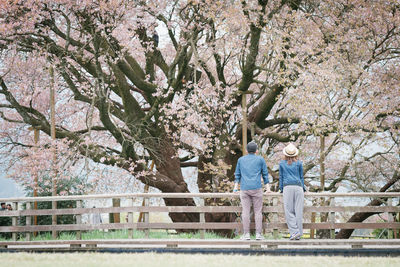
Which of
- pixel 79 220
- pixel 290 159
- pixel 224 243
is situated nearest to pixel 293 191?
pixel 290 159

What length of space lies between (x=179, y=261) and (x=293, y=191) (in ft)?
10.6

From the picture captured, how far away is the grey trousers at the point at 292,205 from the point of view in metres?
11.7

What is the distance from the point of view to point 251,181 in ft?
38.4

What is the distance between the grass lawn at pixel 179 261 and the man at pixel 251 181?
1.28 m

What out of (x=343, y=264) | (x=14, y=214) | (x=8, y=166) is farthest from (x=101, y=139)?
(x=343, y=264)

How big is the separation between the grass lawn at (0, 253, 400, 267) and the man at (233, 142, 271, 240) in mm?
1284

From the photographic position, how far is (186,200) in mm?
18891

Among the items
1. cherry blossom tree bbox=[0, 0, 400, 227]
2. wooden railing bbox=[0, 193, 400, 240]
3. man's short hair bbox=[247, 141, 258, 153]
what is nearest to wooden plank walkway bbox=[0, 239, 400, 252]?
wooden railing bbox=[0, 193, 400, 240]

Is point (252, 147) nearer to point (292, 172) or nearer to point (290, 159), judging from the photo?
point (290, 159)

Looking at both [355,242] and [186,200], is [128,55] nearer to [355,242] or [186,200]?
[186,200]

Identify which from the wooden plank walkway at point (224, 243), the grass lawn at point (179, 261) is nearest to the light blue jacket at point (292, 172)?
the wooden plank walkway at point (224, 243)

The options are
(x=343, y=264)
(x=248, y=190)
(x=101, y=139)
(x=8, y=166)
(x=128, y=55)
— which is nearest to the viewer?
(x=343, y=264)

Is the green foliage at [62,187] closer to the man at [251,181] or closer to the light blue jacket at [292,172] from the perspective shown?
the man at [251,181]

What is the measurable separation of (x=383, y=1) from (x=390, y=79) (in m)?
2.92
